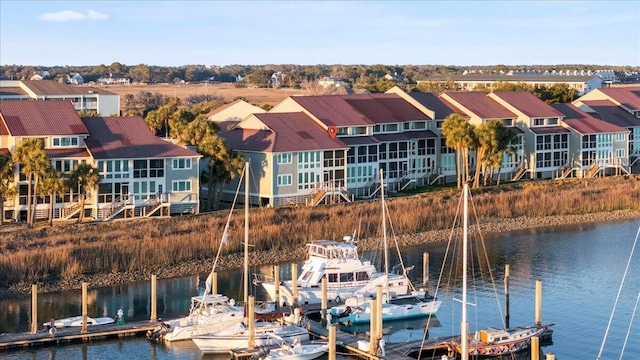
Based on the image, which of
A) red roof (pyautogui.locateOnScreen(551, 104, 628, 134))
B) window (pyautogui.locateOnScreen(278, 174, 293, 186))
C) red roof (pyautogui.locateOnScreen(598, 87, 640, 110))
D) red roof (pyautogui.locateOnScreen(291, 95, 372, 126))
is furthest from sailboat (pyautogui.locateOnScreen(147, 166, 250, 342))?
red roof (pyautogui.locateOnScreen(598, 87, 640, 110))

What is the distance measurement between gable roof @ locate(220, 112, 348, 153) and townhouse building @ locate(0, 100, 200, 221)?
283 inches

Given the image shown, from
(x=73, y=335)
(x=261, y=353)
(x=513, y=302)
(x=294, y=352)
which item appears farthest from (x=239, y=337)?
(x=513, y=302)

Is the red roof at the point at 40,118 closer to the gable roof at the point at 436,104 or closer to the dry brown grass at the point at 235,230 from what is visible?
the dry brown grass at the point at 235,230

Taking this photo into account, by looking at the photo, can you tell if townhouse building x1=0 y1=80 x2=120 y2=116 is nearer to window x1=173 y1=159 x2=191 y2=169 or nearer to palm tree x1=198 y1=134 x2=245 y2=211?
palm tree x1=198 y1=134 x2=245 y2=211

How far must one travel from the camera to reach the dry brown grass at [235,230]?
189ft

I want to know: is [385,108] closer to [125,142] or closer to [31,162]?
[125,142]

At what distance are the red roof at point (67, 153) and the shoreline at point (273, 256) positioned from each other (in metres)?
12.3

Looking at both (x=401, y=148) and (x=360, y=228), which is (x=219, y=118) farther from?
(x=360, y=228)

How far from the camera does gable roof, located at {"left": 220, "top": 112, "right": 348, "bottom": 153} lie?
255 ft

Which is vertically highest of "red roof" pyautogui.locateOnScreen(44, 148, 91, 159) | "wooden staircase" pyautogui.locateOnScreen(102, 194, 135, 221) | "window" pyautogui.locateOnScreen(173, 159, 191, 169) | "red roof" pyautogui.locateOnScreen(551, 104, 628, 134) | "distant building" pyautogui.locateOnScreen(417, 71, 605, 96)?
"distant building" pyautogui.locateOnScreen(417, 71, 605, 96)

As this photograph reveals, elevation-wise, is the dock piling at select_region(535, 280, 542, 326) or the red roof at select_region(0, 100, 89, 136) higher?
the red roof at select_region(0, 100, 89, 136)

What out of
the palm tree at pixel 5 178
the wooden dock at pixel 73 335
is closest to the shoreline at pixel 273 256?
the wooden dock at pixel 73 335

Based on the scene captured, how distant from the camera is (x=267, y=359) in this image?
1698 inches

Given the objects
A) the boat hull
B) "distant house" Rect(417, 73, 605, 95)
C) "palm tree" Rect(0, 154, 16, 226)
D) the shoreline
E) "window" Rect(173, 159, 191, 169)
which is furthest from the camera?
"distant house" Rect(417, 73, 605, 95)
